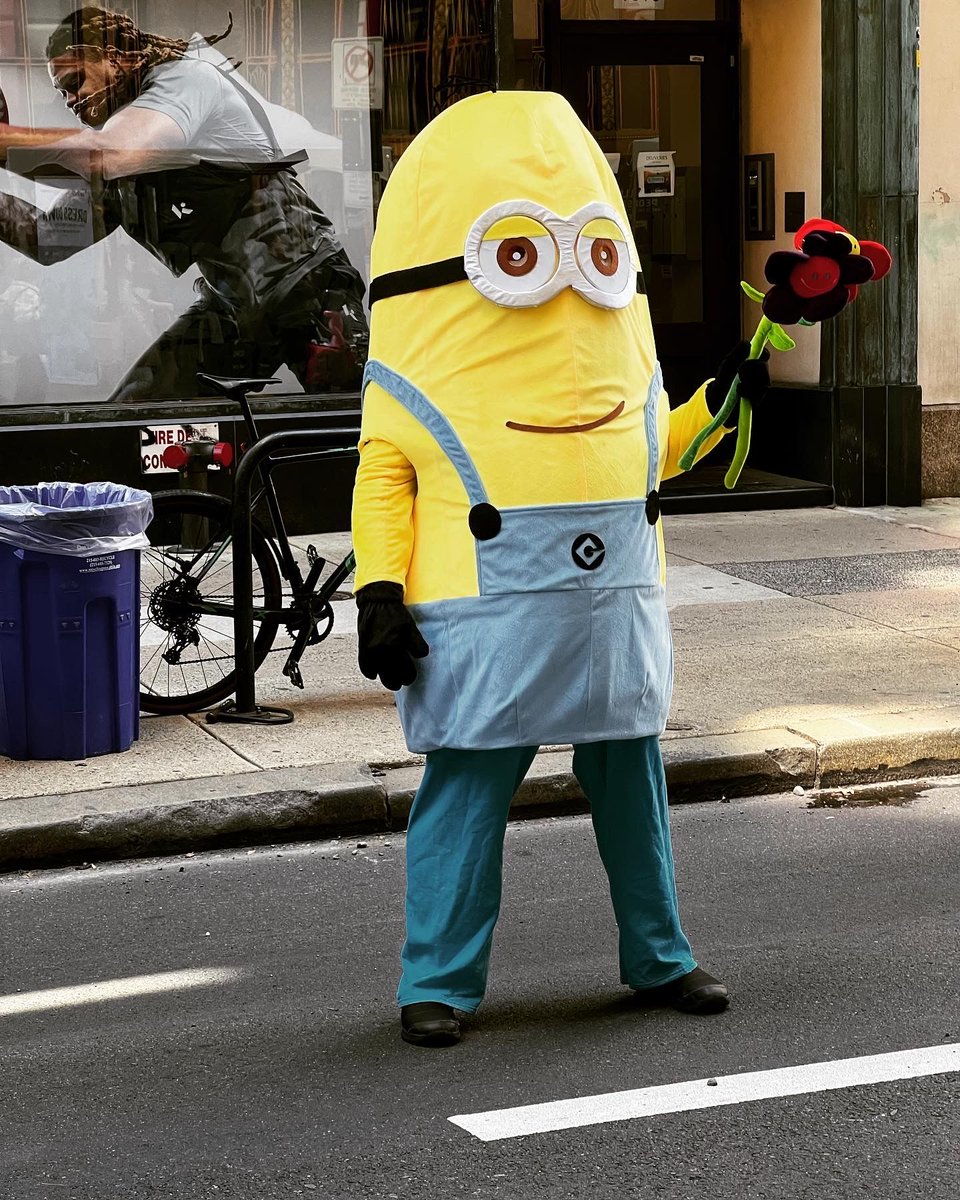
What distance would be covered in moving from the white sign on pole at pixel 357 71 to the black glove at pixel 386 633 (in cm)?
731

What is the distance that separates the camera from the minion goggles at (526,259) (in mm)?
3889

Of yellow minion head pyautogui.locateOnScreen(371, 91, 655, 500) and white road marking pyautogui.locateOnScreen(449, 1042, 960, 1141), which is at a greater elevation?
yellow minion head pyautogui.locateOnScreen(371, 91, 655, 500)

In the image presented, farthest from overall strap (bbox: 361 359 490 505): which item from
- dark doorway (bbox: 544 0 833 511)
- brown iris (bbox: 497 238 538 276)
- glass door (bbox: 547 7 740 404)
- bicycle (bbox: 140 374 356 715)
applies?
glass door (bbox: 547 7 740 404)

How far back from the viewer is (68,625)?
6023 millimetres

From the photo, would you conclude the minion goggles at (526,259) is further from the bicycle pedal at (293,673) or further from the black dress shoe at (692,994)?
the bicycle pedal at (293,673)

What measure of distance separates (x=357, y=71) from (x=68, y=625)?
18.6 feet

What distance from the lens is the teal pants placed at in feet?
13.2

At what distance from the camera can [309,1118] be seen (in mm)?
3730

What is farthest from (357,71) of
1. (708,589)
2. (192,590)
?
(192,590)

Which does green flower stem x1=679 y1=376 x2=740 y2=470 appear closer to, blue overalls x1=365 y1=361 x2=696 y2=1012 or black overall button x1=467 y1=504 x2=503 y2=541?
blue overalls x1=365 y1=361 x2=696 y2=1012

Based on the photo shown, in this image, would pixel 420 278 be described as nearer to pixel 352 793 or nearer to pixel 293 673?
pixel 352 793

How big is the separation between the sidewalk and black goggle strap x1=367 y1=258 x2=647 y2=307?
86.3 inches

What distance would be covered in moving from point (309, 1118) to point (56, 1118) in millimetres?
528

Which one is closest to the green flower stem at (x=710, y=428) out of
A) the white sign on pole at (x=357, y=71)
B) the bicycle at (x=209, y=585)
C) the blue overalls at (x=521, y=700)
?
the blue overalls at (x=521, y=700)
